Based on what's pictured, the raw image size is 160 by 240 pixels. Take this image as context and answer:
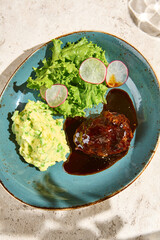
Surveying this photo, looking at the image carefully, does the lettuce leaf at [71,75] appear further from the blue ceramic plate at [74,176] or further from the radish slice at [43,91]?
the blue ceramic plate at [74,176]

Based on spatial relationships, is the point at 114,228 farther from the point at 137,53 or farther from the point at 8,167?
the point at 137,53

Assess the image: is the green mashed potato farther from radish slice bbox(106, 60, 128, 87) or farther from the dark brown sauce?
radish slice bbox(106, 60, 128, 87)

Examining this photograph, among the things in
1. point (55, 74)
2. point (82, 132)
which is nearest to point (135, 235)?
point (82, 132)

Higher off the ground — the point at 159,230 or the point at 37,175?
the point at 37,175

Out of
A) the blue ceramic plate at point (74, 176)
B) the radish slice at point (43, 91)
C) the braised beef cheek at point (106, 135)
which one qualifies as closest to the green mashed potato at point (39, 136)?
the radish slice at point (43, 91)

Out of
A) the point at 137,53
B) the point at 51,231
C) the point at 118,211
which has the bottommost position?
the point at 51,231

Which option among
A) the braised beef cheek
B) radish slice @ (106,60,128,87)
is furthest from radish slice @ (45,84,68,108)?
radish slice @ (106,60,128,87)

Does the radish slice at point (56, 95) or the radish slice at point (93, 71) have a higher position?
the radish slice at point (93, 71)
